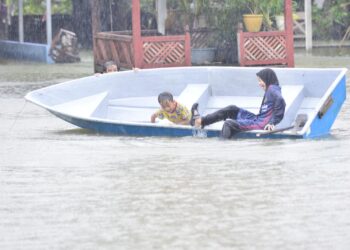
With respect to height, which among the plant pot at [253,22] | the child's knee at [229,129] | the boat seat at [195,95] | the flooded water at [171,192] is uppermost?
the plant pot at [253,22]

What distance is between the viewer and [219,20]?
972 inches

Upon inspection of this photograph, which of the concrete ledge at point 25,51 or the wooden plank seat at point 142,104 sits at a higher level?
the concrete ledge at point 25,51

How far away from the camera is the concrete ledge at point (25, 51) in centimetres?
3009

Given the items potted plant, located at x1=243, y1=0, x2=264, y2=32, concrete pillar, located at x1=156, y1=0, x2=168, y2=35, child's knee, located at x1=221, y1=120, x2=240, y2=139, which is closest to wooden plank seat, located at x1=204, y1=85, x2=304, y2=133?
child's knee, located at x1=221, y1=120, x2=240, y2=139

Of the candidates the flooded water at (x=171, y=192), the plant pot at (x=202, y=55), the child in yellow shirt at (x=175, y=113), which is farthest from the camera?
the plant pot at (x=202, y=55)

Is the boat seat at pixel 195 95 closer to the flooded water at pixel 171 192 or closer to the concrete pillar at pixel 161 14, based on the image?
the flooded water at pixel 171 192

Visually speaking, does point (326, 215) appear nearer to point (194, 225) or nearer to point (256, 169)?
point (194, 225)

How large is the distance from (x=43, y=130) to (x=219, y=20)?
10.1m

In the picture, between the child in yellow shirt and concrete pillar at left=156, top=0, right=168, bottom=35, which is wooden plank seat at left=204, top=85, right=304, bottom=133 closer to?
the child in yellow shirt

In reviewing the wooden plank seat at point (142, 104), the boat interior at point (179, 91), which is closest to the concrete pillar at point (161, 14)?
the boat interior at point (179, 91)

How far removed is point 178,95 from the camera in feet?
54.1

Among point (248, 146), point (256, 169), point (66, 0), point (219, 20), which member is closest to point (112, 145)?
point (248, 146)

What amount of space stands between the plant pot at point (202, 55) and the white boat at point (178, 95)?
7.98 m

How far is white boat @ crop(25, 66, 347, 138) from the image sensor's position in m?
14.0
